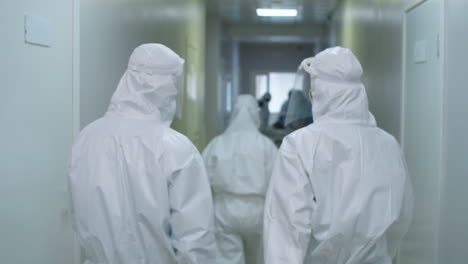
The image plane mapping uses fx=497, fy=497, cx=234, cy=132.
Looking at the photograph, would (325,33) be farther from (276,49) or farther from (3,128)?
(3,128)

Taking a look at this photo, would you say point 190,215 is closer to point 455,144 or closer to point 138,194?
point 138,194

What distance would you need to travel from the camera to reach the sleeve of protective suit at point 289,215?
5.41 feet

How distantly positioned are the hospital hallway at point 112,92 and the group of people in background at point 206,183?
0.70 ft

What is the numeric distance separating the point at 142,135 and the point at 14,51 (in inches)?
19.5

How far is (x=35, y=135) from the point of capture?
1.75m

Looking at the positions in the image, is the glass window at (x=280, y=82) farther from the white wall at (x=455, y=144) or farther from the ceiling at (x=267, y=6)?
the white wall at (x=455, y=144)

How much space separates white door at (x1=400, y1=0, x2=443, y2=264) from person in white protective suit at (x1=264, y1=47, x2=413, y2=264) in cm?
76

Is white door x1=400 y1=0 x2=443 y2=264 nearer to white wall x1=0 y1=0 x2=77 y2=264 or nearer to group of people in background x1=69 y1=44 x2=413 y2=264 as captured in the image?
group of people in background x1=69 y1=44 x2=413 y2=264

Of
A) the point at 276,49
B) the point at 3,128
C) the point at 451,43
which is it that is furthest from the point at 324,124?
the point at 276,49

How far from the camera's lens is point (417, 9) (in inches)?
105

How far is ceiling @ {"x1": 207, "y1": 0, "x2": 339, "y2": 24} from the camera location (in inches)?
202

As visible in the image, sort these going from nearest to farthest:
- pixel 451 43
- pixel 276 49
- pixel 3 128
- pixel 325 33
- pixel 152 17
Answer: pixel 3 128
pixel 451 43
pixel 152 17
pixel 325 33
pixel 276 49

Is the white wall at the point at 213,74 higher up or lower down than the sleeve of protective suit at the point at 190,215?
higher up

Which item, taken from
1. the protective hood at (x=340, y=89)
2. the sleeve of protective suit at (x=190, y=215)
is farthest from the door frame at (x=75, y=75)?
the protective hood at (x=340, y=89)
